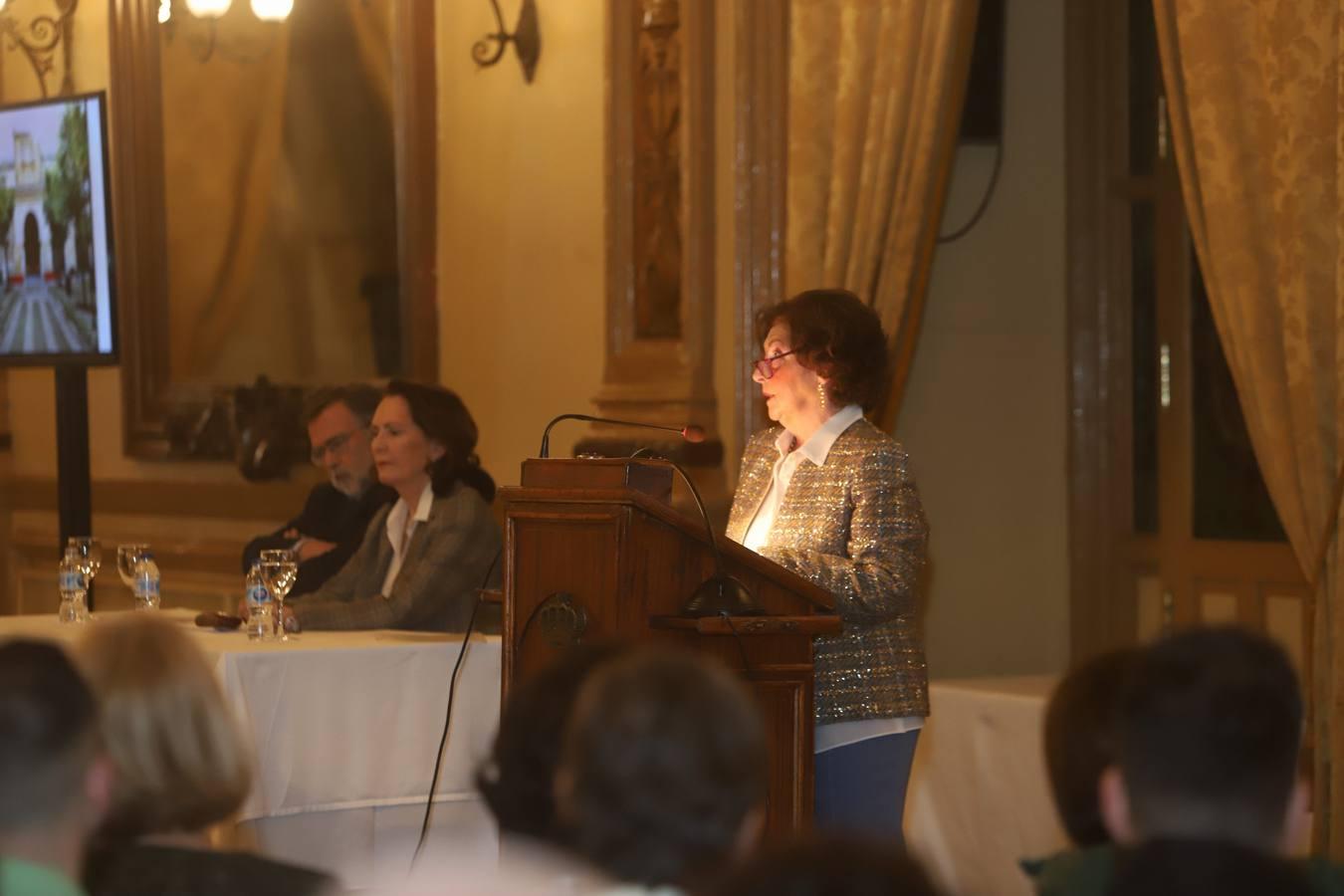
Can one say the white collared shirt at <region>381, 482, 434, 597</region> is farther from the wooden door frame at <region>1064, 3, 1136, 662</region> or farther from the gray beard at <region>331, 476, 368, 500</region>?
the wooden door frame at <region>1064, 3, 1136, 662</region>

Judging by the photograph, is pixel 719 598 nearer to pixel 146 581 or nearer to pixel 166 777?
pixel 166 777

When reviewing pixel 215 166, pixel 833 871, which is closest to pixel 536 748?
pixel 833 871

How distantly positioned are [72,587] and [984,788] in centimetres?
244

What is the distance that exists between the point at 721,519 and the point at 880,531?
2514 mm

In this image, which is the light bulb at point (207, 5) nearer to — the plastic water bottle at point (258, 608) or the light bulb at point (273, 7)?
the light bulb at point (273, 7)

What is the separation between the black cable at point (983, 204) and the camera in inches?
252

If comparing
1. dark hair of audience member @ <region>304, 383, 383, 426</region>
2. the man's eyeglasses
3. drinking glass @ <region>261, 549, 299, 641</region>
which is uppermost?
dark hair of audience member @ <region>304, 383, 383, 426</region>

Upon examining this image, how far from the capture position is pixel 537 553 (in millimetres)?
3535

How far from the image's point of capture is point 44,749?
6.48 ft

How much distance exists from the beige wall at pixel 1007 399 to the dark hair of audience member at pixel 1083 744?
166 inches

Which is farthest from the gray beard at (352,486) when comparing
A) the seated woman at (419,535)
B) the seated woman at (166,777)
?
the seated woman at (166,777)

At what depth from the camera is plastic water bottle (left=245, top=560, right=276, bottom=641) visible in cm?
473

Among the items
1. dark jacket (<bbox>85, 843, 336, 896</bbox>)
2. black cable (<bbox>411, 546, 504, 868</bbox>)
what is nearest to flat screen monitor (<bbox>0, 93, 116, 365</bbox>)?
black cable (<bbox>411, 546, 504, 868</bbox>)

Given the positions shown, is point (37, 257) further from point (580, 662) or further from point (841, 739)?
point (580, 662)
